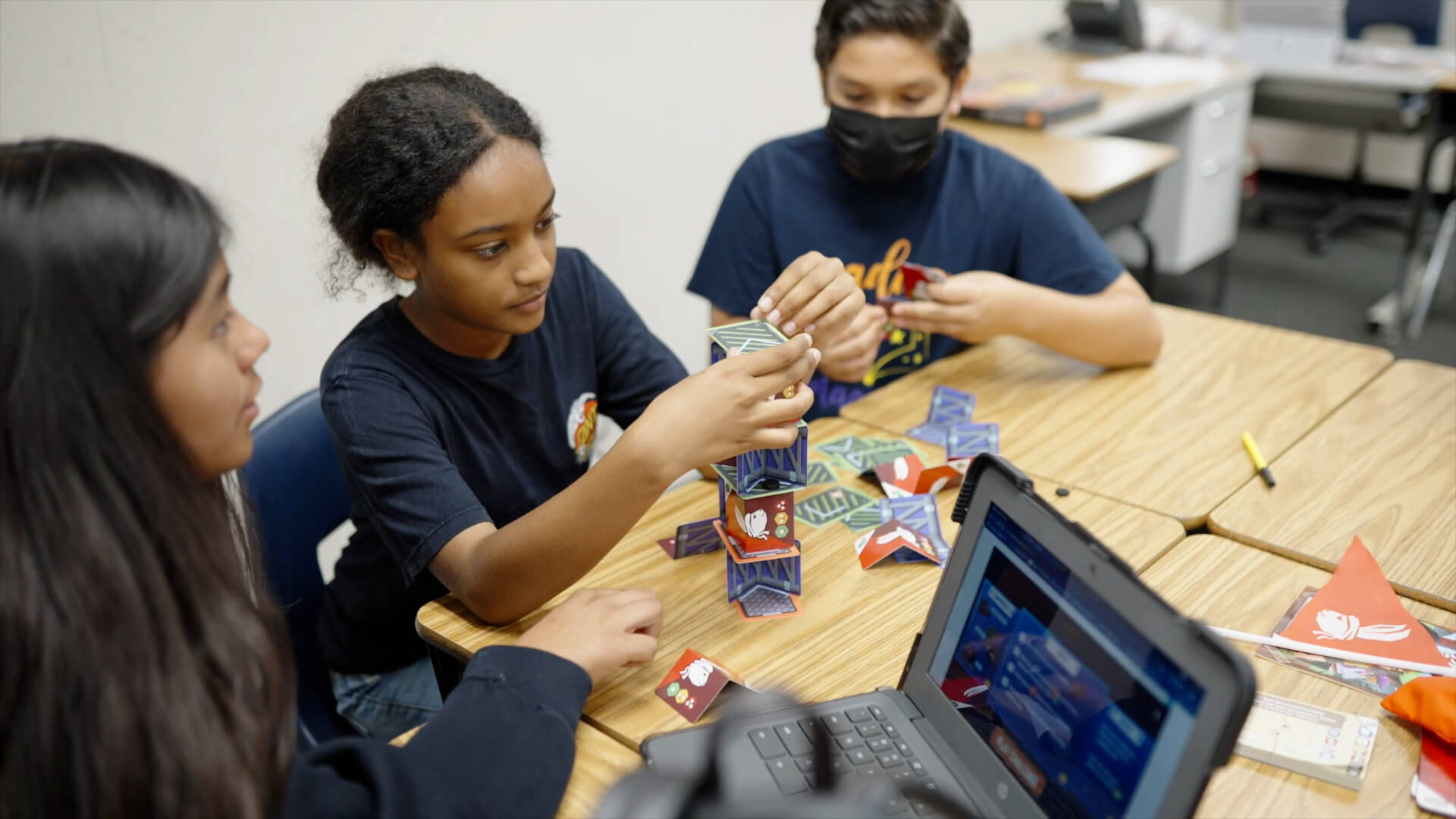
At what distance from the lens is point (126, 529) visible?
0.71 metres

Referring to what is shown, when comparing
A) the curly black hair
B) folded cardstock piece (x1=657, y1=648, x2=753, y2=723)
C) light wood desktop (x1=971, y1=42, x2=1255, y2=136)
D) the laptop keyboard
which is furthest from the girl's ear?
light wood desktop (x1=971, y1=42, x2=1255, y2=136)

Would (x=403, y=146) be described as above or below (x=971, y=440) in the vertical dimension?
above

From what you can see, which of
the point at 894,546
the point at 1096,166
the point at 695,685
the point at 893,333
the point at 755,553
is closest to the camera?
the point at 695,685

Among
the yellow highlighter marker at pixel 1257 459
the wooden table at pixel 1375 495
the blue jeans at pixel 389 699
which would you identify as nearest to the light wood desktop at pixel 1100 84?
the wooden table at pixel 1375 495

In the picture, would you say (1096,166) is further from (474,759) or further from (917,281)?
(474,759)

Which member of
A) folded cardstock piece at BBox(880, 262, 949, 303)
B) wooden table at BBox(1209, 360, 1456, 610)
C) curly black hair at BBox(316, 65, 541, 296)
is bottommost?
wooden table at BBox(1209, 360, 1456, 610)

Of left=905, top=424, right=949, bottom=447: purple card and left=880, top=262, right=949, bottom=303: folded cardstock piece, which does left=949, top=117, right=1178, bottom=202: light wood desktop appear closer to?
left=880, top=262, right=949, bottom=303: folded cardstock piece

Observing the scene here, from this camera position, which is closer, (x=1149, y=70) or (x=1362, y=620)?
(x=1362, y=620)

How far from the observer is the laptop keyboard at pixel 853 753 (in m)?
0.91

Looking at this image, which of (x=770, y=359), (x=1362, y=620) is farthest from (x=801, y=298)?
(x=1362, y=620)

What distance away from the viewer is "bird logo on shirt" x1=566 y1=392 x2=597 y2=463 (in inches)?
60.5

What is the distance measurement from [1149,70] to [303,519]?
10.8 feet

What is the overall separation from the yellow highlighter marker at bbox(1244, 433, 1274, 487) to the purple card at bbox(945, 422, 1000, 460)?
1.10 ft

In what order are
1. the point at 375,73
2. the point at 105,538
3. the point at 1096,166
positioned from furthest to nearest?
the point at 1096,166 → the point at 375,73 → the point at 105,538
